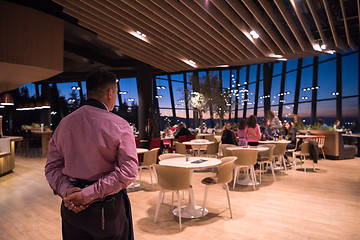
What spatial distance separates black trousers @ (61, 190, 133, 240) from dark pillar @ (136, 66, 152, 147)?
8696 mm

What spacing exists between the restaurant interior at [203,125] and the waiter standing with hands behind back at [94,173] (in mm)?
2160

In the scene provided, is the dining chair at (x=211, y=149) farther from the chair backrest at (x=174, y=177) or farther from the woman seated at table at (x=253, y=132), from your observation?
the chair backrest at (x=174, y=177)

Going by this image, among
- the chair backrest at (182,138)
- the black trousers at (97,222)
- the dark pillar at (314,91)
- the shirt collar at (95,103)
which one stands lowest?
the chair backrest at (182,138)

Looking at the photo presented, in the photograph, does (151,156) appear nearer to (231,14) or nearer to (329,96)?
(231,14)

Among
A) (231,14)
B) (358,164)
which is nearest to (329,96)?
(358,164)

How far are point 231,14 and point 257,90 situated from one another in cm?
1059

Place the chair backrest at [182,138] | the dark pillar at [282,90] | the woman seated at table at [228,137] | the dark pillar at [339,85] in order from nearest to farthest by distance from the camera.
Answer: the woman seated at table at [228,137] → the chair backrest at [182,138] → the dark pillar at [339,85] → the dark pillar at [282,90]

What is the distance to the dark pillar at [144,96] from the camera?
1008 cm

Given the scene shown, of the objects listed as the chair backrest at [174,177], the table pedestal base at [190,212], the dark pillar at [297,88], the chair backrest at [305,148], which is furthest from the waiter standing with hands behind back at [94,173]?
the dark pillar at [297,88]

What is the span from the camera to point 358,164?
8.27m

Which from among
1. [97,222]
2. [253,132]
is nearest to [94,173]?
[97,222]

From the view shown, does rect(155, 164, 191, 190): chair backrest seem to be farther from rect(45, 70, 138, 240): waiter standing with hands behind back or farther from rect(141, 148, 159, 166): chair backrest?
rect(45, 70, 138, 240): waiter standing with hands behind back

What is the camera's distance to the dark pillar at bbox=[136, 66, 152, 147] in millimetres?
10078

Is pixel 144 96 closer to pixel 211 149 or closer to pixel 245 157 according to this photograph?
pixel 211 149
